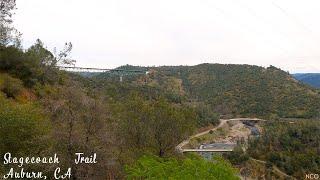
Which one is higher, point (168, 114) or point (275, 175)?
point (168, 114)

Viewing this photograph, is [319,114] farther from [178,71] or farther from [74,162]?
[74,162]

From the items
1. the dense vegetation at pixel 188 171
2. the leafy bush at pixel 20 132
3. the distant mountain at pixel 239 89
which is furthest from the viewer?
the distant mountain at pixel 239 89

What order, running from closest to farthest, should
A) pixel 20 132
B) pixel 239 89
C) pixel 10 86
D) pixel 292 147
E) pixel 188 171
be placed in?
pixel 188 171 → pixel 20 132 → pixel 10 86 → pixel 292 147 → pixel 239 89

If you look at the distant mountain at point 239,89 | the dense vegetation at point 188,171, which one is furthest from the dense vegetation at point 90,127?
the distant mountain at point 239,89

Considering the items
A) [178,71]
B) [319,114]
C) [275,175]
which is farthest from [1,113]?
[178,71]

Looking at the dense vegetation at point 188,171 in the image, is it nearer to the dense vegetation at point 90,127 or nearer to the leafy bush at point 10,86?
the dense vegetation at point 90,127

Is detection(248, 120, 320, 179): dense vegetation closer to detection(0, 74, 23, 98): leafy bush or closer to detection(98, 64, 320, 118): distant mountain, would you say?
detection(98, 64, 320, 118): distant mountain

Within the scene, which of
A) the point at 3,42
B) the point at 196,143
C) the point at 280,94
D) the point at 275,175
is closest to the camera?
the point at 3,42

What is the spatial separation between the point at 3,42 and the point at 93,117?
→ 23.0 meters

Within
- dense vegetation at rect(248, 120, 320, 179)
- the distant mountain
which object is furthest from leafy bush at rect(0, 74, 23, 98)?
the distant mountain

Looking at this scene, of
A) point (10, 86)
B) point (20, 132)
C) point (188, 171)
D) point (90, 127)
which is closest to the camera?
point (188, 171)

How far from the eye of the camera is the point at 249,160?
7300 cm

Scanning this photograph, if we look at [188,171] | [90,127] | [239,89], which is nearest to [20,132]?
[90,127]

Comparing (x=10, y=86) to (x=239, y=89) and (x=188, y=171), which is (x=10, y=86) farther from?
(x=239, y=89)
